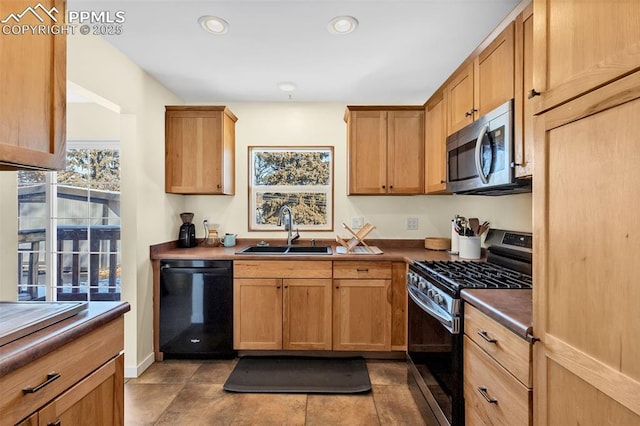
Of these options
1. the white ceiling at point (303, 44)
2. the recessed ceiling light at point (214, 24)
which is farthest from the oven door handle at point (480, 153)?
the recessed ceiling light at point (214, 24)

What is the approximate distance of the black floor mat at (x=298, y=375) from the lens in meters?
2.21

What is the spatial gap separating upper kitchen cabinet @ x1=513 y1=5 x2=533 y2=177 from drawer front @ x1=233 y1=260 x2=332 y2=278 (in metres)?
1.64

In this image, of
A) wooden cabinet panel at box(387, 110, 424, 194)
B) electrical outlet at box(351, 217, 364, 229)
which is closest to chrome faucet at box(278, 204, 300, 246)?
electrical outlet at box(351, 217, 364, 229)

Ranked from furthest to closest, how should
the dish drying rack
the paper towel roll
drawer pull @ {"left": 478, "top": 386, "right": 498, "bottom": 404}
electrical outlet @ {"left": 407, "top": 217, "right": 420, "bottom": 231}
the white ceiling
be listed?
electrical outlet @ {"left": 407, "top": 217, "right": 420, "bottom": 231}, the dish drying rack, the paper towel roll, the white ceiling, drawer pull @ {"left": 478, "top": 386, "right": 498, "bottom": 404}

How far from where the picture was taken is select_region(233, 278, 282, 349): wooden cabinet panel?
2.59m

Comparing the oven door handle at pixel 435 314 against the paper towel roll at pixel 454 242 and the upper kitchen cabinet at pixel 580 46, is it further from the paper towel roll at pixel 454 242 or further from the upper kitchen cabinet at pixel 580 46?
the upper kitchen cabinet at pixel 580 46

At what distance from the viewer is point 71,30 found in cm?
188

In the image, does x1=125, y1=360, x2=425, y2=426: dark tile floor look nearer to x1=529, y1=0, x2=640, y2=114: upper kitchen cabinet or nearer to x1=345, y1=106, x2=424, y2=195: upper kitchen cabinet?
x1=345, y1=106, x2=424, y2=195: upper kitchen cabinet

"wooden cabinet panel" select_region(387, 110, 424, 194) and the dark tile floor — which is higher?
"wooden cabinet panel" select_region(387, 110, 424, 194)

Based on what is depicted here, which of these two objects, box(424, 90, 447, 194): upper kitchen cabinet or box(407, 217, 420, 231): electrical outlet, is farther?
box(407, 217, 420, 231): electrical outlet

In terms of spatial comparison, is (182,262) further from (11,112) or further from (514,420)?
(514,420)

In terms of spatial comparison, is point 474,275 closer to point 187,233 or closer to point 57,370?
point 57,370

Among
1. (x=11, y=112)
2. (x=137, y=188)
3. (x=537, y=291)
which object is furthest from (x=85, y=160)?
(x=537, y=291)

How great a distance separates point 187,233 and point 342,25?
228 cm
